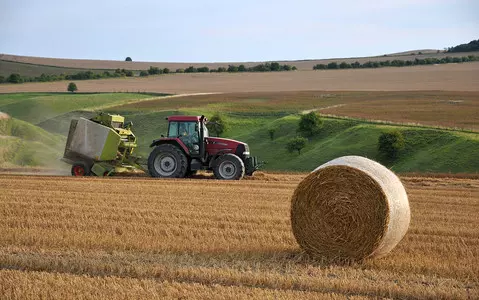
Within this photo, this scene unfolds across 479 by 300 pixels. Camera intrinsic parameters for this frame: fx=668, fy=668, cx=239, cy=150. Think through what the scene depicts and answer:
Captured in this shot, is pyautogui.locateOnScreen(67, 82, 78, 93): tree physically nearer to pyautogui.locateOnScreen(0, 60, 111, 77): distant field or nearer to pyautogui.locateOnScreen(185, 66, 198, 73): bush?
pyautogui.locateOnScreen(0, 60, 111, 77): distant field

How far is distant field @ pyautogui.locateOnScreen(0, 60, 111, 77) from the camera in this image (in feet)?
247

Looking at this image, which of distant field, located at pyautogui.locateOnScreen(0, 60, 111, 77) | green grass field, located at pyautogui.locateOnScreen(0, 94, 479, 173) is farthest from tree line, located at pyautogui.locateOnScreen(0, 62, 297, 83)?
green grass field, located at pyautogui.locateOnScreen(0, 94, 479, 173)

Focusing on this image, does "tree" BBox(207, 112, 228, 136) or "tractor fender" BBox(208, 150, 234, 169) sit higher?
"tractor fender" BBox(208, 150, 234, 169)

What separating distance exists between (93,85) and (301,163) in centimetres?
3944

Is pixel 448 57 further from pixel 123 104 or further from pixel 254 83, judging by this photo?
pixel 123 104

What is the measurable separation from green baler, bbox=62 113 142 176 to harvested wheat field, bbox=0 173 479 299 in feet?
14.5

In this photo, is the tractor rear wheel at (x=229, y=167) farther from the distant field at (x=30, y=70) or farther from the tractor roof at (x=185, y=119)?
the distant field at (x=30, y=70)

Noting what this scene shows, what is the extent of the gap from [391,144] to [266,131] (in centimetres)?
1039

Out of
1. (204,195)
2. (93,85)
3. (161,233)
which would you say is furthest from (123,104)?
(161,233)

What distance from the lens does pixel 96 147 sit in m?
19.2

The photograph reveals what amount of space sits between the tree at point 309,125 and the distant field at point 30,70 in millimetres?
46532

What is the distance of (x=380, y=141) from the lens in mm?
30547

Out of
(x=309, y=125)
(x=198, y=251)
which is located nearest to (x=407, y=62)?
(x=309, y=125)

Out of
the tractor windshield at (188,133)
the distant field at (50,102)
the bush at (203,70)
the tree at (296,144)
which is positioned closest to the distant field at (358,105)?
the distant field at (50,102)
